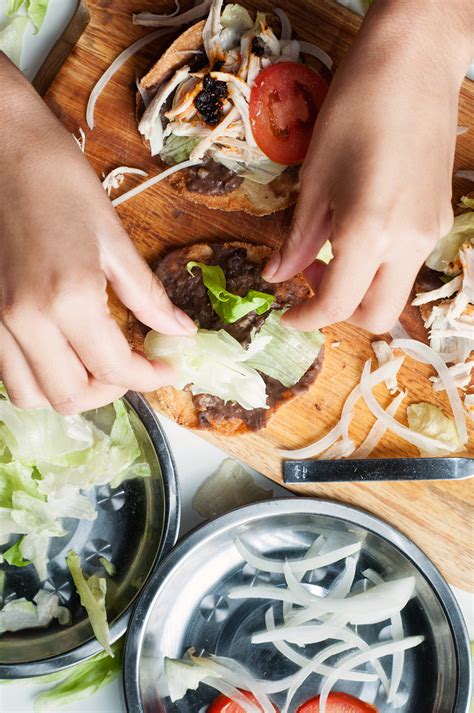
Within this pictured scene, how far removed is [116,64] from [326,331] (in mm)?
1252

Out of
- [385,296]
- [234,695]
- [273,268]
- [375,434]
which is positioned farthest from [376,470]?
[234,695]

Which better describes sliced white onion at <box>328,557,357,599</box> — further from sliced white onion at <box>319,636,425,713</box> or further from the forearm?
the forearm

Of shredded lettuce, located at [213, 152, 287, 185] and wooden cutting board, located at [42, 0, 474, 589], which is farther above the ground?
shredded lettuce, located at [213, 152, 287, 185]

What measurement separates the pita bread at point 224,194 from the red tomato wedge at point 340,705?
1.90 m

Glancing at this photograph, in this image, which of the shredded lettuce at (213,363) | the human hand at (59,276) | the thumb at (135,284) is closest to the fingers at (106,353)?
the human hand at (59,276)

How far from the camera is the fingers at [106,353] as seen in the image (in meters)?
2.07

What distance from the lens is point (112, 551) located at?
3014 millimetres

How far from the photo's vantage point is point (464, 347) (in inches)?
111

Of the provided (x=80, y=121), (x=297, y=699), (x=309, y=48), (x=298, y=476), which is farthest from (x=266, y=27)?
(x=297, y=699)

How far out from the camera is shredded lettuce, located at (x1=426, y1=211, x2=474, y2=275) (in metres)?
2.75

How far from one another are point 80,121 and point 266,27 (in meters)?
0.76

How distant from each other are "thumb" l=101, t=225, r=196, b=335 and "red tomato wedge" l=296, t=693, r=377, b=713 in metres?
1.65

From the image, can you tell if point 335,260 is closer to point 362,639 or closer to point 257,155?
point 257,155

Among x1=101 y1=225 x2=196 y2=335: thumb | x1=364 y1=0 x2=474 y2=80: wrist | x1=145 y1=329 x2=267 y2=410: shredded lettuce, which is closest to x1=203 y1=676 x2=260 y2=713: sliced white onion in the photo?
x1=145 y1=329 x2=267 y2=410: shredded lettuce
